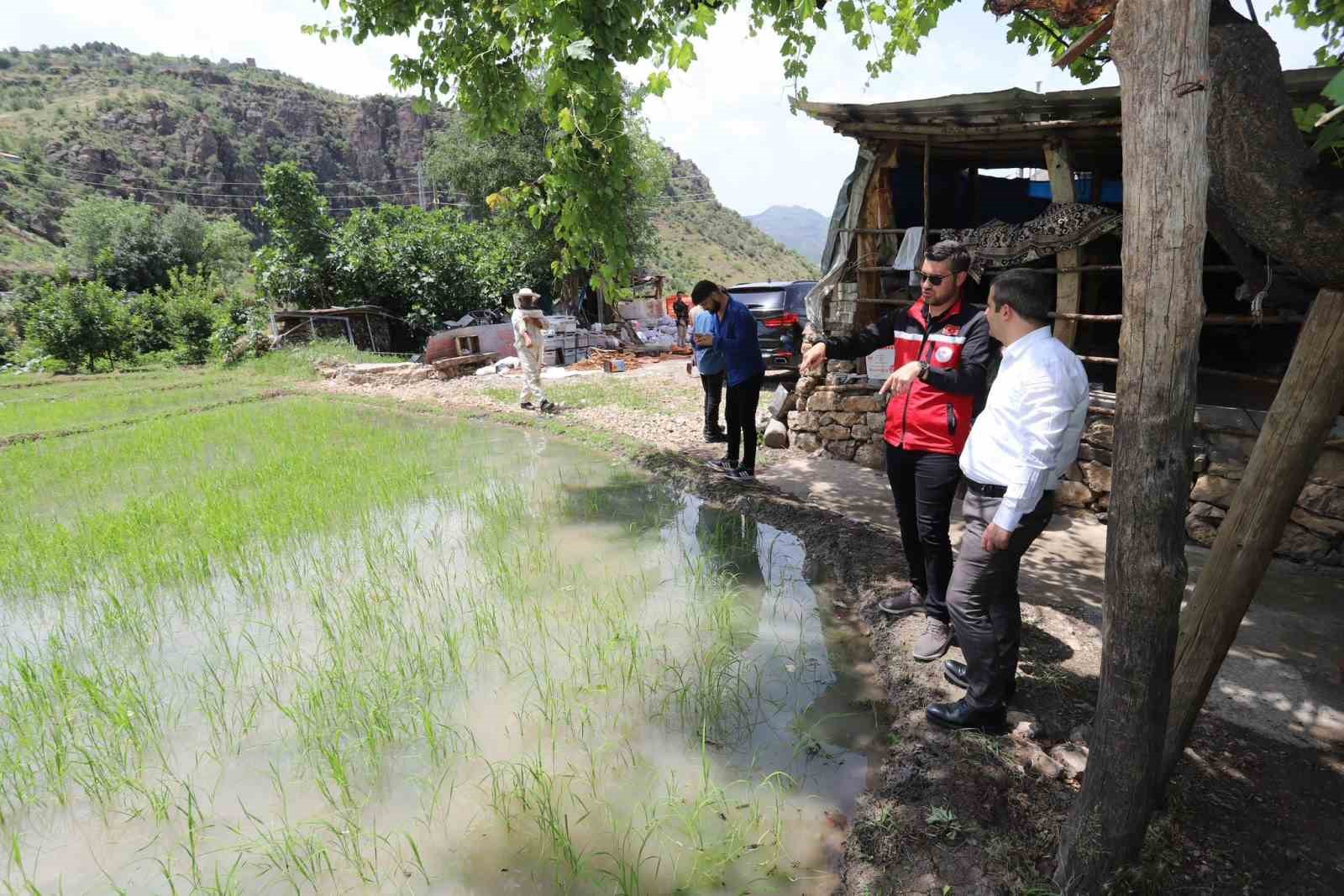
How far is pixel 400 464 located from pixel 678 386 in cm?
591

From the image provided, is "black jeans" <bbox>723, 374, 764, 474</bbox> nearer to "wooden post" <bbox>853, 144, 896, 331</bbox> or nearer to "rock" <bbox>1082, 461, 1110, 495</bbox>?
"wooden post" <bbox>853, 144, 896, 331</bbox>

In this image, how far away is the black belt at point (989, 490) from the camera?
2.63 meters

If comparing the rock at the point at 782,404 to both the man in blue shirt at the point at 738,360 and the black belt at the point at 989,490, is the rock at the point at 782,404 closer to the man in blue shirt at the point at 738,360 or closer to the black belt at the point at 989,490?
the man in blue shirt at the point at 738,360

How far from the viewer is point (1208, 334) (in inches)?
286

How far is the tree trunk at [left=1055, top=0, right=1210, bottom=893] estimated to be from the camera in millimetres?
1625

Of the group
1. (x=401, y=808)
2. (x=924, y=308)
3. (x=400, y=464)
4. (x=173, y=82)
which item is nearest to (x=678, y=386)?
(x=400, y=464)

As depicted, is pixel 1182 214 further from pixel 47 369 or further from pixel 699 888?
pixel 47 369

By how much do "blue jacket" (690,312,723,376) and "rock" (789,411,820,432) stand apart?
109cm

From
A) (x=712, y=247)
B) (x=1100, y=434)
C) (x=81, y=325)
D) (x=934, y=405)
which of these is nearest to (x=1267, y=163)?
(x=934, y=405)

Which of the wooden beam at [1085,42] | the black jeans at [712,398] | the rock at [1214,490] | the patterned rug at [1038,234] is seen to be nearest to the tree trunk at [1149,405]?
the wooden beam at [1085,42]

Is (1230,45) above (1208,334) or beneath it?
above

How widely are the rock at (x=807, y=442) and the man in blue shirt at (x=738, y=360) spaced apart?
1187mm

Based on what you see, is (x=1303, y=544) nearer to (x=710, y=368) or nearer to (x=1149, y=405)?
(x=1149, y=405)

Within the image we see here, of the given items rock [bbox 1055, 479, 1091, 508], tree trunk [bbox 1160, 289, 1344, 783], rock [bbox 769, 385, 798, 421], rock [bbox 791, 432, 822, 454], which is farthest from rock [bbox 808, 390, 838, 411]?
tree trunk [bbox 1160, 289, 1344, 783]
